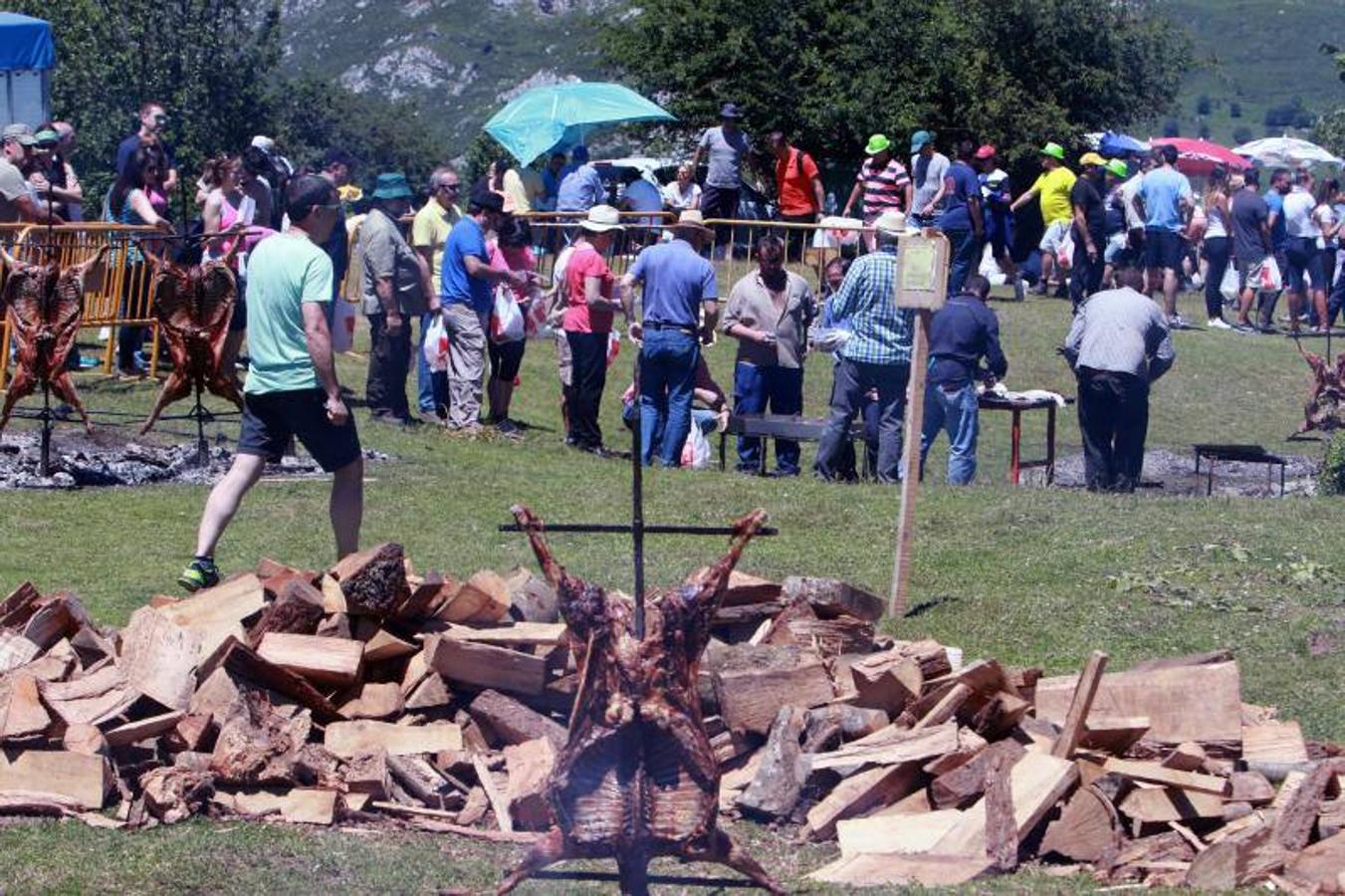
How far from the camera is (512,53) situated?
12006cm

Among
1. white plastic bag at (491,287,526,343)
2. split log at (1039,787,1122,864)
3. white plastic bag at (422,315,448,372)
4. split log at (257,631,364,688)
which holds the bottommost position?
split log at (1039,787,1122,864)

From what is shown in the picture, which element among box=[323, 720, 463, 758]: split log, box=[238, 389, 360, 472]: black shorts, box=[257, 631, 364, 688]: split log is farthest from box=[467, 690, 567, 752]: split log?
box=[238, 389, 360, 472]: black shorts

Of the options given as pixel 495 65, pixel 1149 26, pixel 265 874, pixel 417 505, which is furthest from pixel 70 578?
pixel 495 65

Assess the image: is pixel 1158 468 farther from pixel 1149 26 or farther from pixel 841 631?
pixel 1149 26

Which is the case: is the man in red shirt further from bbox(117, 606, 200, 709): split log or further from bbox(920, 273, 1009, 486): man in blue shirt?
bbox(117, 606, 200, 709): split log

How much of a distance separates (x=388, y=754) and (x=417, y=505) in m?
5.39

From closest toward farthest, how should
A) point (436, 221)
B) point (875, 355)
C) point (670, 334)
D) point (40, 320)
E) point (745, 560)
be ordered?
1. point (745, 560)
2. point (40, 320)
3. point (875, 355)
4. point (670, 334)
5. point (436, 221)

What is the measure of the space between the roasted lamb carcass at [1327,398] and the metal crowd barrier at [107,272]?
11.1 metres

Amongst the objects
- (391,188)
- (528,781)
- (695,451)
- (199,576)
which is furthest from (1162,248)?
(528,781)

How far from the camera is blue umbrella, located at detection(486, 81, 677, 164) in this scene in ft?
72.7

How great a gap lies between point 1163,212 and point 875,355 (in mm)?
9923

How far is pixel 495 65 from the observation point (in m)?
→ 119

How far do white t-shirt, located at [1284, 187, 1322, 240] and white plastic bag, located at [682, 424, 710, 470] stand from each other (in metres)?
13.2

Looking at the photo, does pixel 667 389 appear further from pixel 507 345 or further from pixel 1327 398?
pixel 1327 398
